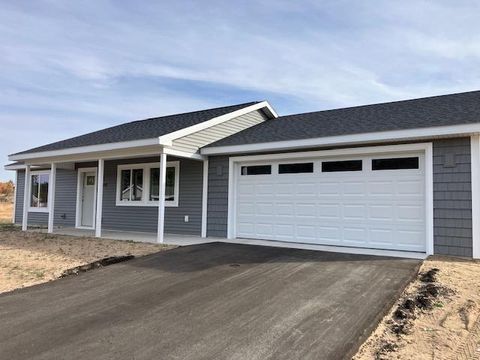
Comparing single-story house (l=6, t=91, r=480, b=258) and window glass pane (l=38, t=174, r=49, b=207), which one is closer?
single-story house (l=6, t=91, r=480, b=258)

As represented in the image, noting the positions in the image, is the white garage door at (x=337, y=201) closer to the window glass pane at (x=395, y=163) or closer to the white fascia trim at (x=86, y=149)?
the window glass pane at (x=395, y=163)

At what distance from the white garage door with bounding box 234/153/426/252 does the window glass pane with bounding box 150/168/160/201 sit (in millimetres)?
3059

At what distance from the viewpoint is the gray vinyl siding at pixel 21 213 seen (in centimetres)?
1641

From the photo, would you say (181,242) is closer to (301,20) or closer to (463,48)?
(301,20)

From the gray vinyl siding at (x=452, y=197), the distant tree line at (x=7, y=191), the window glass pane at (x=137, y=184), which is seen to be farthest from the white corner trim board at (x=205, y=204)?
the distant tree line at (x=7, y=191)

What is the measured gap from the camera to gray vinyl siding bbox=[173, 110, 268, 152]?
34.2ft

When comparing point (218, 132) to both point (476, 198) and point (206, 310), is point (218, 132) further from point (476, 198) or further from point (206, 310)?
point (206, 310)

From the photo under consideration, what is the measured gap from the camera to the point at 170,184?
39.7 ft

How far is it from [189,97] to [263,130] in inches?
378

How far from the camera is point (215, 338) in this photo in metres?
3.67

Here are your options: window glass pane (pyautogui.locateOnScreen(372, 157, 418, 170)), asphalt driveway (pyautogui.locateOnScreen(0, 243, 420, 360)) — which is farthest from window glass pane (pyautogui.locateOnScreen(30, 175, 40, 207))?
window glass pane (pyautogui.locateOnScreen(372, 157, 418, 170))

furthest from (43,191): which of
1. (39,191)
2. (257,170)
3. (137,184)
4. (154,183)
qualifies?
(257,170)

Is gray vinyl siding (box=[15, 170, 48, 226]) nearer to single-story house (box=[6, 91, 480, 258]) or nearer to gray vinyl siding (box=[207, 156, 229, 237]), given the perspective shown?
single-story house (box=[6, 91, 480, 258])

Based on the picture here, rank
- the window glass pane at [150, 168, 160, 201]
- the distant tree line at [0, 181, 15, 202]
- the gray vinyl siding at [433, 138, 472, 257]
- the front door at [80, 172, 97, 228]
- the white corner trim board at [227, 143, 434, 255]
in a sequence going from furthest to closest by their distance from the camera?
the distant tree line at [0, 181, 15, 202], the front door at [80, 172, 97, 228], the window glass pane at [150, 168, 160, 201], the white corner trim board at [227, 143, 434, 255], the gray vinyl siding at [433, 138, 472, 257]
